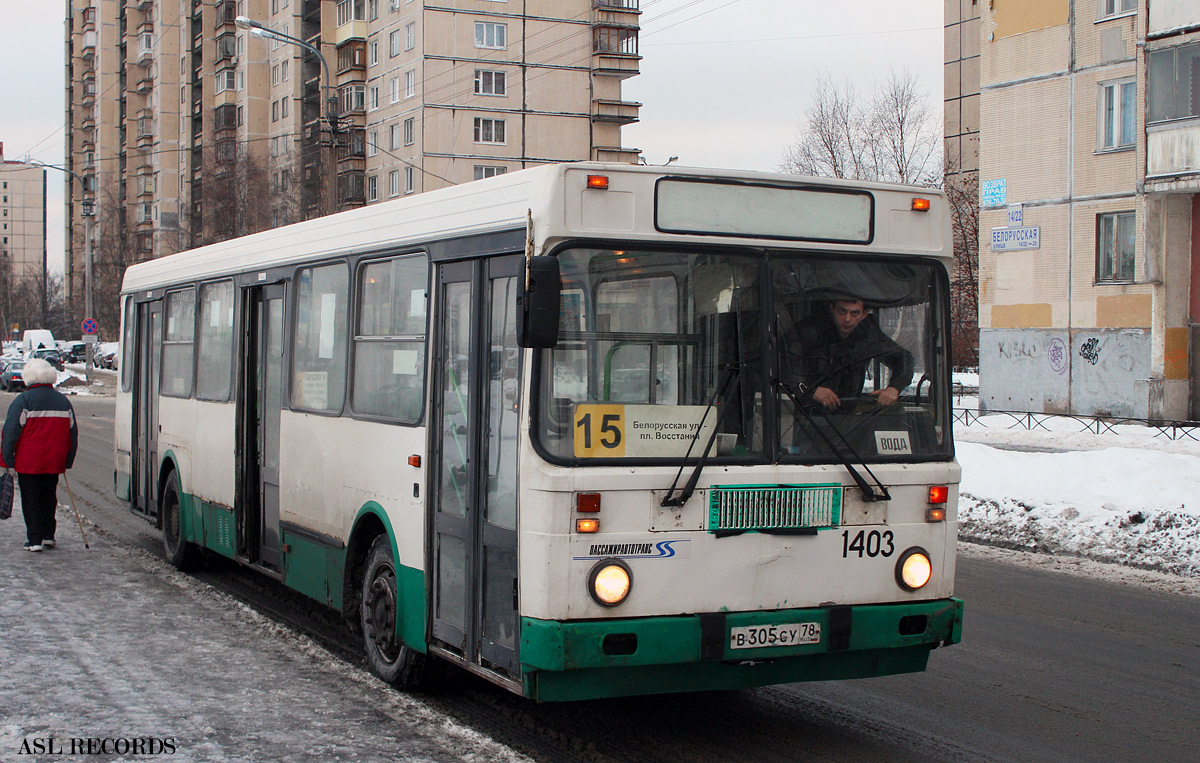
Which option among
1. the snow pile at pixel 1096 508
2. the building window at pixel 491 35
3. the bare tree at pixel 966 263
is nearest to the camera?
the snow pile at pixel 1096 508

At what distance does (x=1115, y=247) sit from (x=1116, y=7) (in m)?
6.27

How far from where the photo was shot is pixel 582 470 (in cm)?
542

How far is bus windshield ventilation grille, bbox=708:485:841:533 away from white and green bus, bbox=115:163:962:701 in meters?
0.01

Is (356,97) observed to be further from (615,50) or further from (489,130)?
(615,50)

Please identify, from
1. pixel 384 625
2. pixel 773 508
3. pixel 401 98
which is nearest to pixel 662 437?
pixel 773 508

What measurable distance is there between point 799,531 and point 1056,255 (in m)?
31.2

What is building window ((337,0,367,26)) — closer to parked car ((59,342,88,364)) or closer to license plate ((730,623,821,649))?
parked car ((59,342,88,364))

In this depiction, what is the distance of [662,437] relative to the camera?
18.3ft

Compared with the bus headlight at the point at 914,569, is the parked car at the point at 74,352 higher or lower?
higher

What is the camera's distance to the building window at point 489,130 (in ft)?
226

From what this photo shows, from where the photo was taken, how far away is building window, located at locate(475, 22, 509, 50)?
68.9m

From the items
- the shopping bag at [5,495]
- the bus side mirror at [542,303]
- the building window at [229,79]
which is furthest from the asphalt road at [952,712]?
the building window at [229,79]

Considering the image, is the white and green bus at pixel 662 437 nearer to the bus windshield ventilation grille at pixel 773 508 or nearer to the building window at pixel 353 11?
the bus windshield ventilation grille at pixel 773 508

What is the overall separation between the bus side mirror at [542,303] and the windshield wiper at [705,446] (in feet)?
2.64
